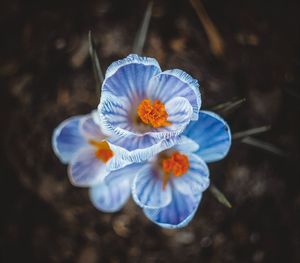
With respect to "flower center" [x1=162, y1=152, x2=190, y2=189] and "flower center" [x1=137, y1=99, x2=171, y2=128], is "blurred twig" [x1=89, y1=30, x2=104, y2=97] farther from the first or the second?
"flower center" [x1=162, y1=152, x2=190, y2=189]

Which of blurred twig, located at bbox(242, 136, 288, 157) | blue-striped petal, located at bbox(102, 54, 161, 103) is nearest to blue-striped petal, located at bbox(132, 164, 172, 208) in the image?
blue-striped petal, located at bbox(102, 54, 161, 103)

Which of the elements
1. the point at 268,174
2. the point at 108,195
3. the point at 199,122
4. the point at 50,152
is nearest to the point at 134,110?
Result: the point at 199,122

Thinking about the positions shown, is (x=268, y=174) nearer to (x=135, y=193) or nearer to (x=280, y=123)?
(x=280, y=123)

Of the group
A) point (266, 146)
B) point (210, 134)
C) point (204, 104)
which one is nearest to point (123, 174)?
point (210, 134)

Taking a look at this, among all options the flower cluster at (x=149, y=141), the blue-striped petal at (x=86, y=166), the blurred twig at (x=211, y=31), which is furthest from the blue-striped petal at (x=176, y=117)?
the blurred twig at (x=211, y=31)

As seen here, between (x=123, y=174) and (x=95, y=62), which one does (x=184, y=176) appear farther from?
(x=95, y=62)

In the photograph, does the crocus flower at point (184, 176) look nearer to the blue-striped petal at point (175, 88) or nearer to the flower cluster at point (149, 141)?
the flower cluster at point (149, 141)
